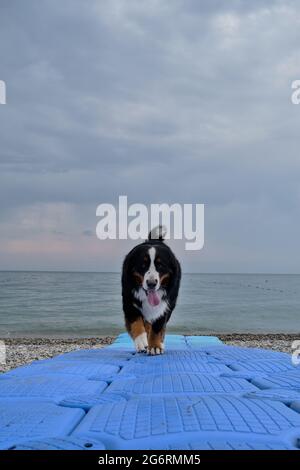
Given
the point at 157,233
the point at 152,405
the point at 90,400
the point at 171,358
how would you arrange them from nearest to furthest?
the point at 152,405
the point at 90,400
the point at 171,358
the point at 157,233

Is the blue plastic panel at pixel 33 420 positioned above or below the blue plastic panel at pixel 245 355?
above

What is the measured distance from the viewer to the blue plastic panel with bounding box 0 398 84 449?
8.55 feet

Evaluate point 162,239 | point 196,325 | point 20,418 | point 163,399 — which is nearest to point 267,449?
point 163,399

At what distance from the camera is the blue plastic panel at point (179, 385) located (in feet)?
12.4

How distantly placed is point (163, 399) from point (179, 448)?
1070mm

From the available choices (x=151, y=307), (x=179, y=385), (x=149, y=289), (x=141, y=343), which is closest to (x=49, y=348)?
(x=141, y=343)

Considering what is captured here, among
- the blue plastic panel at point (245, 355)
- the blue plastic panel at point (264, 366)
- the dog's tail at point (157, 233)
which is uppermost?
the dog's tail at point (157, 233)

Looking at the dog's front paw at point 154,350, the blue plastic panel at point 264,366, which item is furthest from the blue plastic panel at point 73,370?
the blue plastic panel at point 264,366

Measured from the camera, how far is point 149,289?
5.93m

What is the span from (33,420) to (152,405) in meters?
0.72

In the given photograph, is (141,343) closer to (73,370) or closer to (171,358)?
(171,358)

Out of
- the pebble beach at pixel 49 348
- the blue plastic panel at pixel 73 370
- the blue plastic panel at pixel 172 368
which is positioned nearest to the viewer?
the blue plastic panel at pixel 73 370

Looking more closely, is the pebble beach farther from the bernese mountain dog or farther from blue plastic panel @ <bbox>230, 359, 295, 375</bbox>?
blue plastic panel @ <bbox>230, 359, 295, 375</bbox>

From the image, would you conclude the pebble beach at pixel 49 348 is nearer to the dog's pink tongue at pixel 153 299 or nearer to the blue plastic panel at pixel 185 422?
the dog's pink tongue at pixel 153 299
